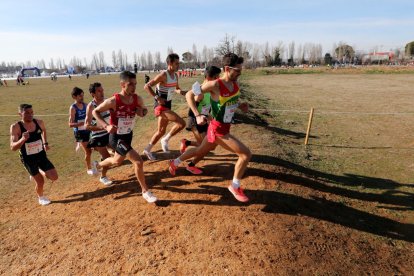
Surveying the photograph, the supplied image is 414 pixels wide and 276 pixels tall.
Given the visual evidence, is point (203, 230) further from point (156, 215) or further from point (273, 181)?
point (273, 181)

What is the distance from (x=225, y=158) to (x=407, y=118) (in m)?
12.3

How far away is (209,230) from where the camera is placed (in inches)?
179

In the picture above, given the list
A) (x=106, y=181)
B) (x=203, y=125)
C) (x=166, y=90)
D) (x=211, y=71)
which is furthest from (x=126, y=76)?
(x=106, y=181)

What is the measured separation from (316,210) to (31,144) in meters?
5.55

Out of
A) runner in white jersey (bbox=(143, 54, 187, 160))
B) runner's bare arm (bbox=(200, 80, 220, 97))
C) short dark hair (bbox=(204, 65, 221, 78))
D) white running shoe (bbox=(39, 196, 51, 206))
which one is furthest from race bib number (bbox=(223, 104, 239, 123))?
white running shoe (bbox=(39, 196, 51, 206))

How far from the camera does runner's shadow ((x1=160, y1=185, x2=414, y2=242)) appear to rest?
5199 millimetres

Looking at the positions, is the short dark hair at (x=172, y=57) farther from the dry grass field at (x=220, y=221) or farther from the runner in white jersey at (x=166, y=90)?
the dry grass field at (x=220, y=221)

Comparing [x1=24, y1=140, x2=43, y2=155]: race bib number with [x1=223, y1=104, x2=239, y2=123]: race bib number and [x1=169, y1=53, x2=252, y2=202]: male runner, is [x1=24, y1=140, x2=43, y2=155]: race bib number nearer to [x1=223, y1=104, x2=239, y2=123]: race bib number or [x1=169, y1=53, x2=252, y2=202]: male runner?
[x1=169, y1=53, x2=252, y2=202]: male runner

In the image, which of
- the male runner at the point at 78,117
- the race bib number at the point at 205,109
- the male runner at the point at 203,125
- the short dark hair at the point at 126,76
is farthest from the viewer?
the male runner at the point at 78,117

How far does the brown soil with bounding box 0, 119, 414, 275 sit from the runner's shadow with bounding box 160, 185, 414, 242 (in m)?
0.02

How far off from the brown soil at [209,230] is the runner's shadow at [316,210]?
0.02 metres

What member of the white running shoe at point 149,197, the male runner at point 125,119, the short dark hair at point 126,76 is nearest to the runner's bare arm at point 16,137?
the male runner at point 125,119

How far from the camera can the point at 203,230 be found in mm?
4547

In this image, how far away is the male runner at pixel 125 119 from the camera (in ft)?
17.0
